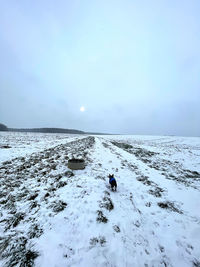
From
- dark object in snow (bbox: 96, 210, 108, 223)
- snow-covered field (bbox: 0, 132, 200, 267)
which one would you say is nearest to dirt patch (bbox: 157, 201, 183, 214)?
snow-covered field (bbox: 0, 132, 200, 267)

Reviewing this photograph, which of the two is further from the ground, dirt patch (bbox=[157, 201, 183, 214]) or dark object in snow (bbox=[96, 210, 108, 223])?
dark object in snow (bbox=[96, 210, 108, 223])

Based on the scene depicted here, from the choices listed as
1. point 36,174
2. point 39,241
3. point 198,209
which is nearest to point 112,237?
point 39,241

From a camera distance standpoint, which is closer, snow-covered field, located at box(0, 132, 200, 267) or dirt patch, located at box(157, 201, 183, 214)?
snow-covered field, located at box(0, 132, 200, 267)

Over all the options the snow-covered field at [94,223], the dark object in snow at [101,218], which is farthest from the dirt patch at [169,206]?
the dark object in snow at [101,218]

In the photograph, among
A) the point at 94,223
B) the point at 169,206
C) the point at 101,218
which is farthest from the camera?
the point at 169,206

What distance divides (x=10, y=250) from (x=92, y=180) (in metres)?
4.07

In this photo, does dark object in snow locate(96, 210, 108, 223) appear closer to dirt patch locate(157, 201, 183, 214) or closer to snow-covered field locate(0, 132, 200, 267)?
snow-covered field locate(0, 132, 200, 267)

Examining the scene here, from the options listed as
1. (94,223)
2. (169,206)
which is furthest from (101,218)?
(169,206)

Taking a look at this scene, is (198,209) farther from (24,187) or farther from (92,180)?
(24,187)

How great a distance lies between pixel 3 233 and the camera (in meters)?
3.04

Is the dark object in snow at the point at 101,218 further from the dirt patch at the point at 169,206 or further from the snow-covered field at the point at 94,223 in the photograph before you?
the dirt patch at the point at 169,206

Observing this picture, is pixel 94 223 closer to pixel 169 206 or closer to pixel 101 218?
pixel 101 218

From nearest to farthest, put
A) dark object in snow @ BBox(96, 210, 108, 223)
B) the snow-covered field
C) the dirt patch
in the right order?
the snow-covered field, dark object in snow @ BBox(96, 210, 108, 223), the dirt patch

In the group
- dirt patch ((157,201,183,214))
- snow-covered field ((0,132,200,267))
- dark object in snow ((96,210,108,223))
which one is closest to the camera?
snow-covered field ((0,132,200,267))
